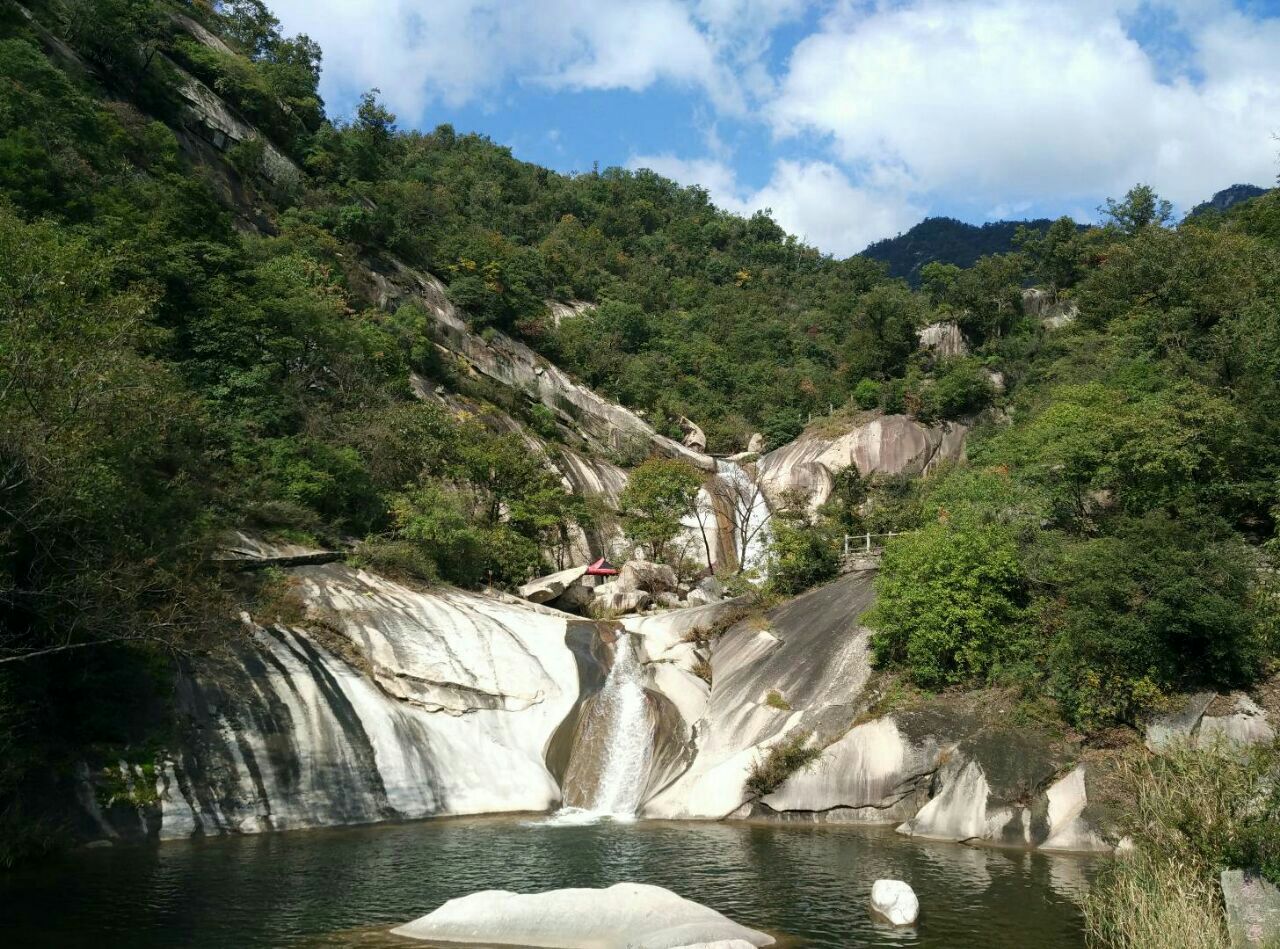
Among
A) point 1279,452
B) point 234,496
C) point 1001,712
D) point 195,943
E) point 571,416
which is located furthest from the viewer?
point 571,416

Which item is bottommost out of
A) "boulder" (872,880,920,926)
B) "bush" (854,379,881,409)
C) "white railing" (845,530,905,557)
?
"boulder" (872,880,920,926)

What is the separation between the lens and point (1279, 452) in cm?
2600

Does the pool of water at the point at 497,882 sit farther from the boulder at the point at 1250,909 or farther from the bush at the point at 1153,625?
the bush at the point at 1153,625

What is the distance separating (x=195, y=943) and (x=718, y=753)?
16384 mm

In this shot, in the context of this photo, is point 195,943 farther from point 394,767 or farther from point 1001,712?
point 1001,712

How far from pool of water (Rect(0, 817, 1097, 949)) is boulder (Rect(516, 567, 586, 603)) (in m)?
15.3

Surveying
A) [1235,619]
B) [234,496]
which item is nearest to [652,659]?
[234,496]

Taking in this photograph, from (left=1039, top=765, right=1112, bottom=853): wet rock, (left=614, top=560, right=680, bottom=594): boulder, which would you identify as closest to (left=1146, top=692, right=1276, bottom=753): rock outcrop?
(left=1039, top=765, right=1112, bottom=853): wet rock

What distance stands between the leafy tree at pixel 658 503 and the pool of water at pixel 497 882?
979 inches

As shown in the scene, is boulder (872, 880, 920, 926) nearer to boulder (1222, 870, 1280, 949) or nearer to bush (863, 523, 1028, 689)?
boulder (1222, 870, 1280, 949)

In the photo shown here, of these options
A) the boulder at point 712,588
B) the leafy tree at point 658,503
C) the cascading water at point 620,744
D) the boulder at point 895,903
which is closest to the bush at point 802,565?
the boulder at point 712,588

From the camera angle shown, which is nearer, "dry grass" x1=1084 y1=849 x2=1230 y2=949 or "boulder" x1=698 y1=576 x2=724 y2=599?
"dry grass" x1=1084 y1=849 x2=1230 y2=949

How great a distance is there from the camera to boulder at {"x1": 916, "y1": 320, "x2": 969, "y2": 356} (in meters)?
64.9

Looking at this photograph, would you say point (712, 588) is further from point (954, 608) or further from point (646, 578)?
point (954, 608)
